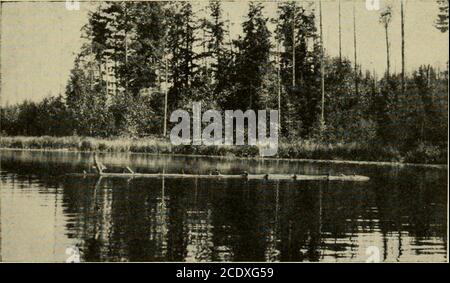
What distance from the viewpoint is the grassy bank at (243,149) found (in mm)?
40719

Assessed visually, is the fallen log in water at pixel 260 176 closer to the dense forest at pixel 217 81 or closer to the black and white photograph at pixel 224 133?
the black and white photograph at pixel 224 133

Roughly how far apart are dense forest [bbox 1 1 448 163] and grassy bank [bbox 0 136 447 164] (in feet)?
2.41

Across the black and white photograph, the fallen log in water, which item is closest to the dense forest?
the black and white photograph

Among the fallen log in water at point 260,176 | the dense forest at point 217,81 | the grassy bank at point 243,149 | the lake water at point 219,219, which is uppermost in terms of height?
the dense forest at point 217,81

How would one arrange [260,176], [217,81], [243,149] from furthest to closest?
[217,81]
[243,149]
[260,176]

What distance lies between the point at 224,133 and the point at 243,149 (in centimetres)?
255

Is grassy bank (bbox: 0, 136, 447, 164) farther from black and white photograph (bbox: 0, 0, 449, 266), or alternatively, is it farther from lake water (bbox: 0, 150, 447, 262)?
lake water (bbox: 0, 150, 447, 262)

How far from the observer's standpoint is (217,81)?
176 feet

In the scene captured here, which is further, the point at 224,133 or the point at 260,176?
the point at 224,133

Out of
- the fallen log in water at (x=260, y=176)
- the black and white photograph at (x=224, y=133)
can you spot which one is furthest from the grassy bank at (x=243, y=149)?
the fallen log in water at (x=260, y=176)

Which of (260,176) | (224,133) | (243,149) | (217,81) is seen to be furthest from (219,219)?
(217,81)

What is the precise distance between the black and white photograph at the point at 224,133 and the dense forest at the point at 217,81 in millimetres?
175

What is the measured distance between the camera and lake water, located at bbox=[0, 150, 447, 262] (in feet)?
47.5

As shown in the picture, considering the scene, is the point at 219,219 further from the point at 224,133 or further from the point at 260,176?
the point at 224,133
